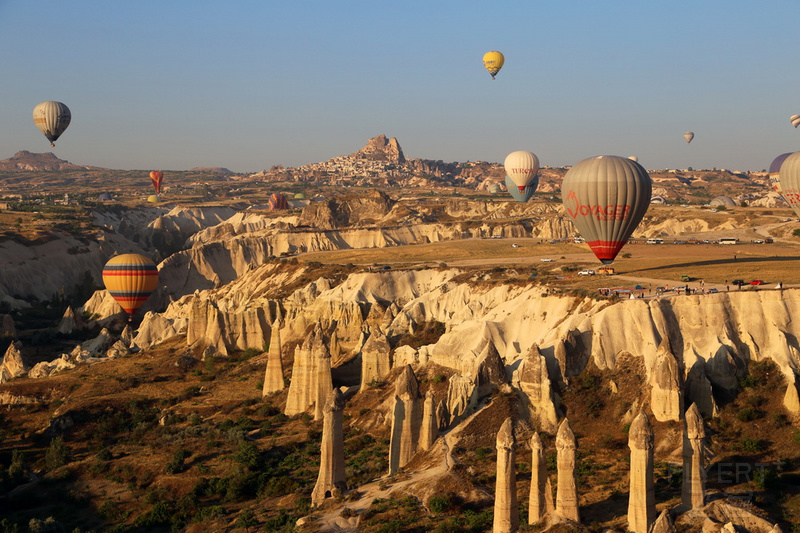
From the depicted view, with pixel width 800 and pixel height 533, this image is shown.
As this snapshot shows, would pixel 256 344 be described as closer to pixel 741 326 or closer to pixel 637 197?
pixel 637 197

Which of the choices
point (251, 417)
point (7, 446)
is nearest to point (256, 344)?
point (251, 417)

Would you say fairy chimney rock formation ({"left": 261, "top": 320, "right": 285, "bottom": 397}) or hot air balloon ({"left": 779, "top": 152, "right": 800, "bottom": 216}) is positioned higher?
hot air balloon ({"left": 779, "top": 152, "right": 800, "bottom": 216})

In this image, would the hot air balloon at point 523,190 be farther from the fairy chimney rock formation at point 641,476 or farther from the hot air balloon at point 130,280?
the fairy chimney rock formation at point 641,476

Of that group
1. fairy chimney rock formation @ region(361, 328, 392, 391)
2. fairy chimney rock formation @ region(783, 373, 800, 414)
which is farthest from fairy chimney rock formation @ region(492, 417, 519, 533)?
fairy chimney rock formation @ region(361, 328, 392, 391)

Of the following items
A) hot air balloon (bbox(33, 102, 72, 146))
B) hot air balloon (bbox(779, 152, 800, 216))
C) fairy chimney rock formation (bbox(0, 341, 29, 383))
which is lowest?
fairy chimney rock formation (bbox(0, 341, 29, 383))

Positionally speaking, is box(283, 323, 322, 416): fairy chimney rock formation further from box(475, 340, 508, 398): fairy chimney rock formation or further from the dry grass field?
the dry grass field

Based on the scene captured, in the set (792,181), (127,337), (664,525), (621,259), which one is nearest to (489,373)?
(664,525)
